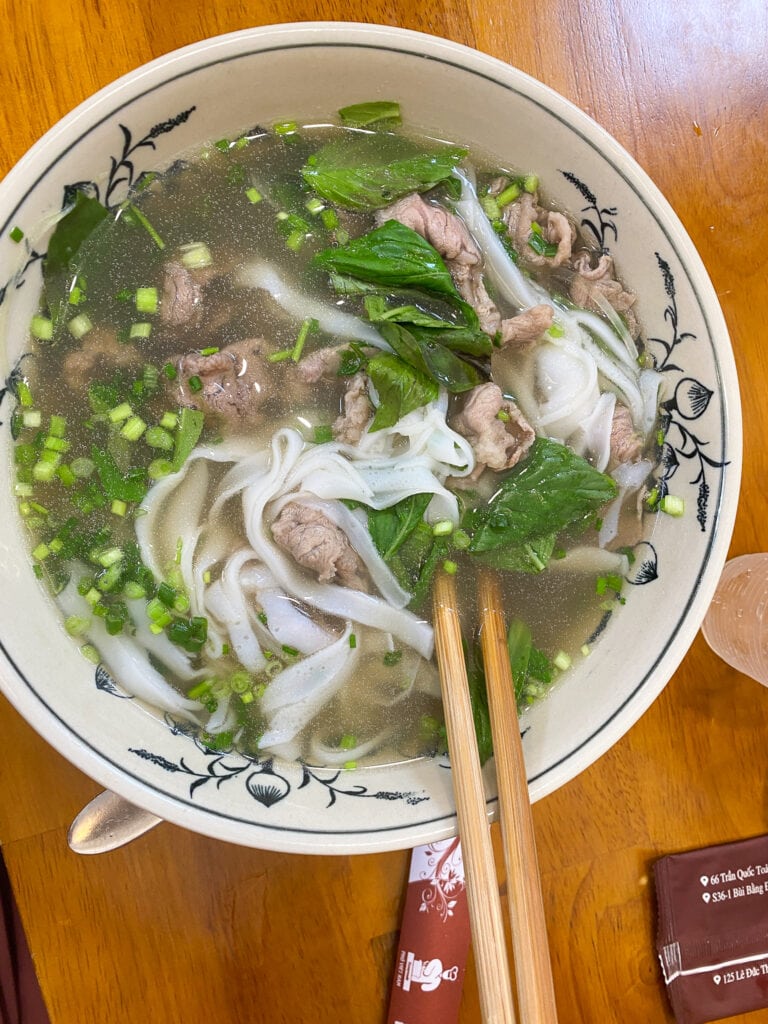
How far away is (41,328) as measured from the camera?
150 centimetres

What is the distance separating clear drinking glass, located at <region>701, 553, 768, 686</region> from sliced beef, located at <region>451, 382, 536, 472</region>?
1.97ft

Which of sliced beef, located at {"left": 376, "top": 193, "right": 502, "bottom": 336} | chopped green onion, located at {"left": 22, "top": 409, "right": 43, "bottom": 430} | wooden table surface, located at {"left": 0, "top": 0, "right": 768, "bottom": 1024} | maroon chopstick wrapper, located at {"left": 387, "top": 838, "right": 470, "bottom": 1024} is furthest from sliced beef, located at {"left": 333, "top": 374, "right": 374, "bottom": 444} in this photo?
maroon chopstick wrapper, located at {"left": 387, "top": 838, "right": 470, "bottom": 1024}

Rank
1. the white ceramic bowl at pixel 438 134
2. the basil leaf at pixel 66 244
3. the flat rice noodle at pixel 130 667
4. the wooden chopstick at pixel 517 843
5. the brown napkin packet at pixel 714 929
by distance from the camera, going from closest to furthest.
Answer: the wooden chopstick at pixel 517 843 → the white ceramic bowl at pixel 438 134 → the basil leaf at pixel 66 244 → the flat rice noodle at pixel 130 667 → the brown napkin packet at pixel 714 929

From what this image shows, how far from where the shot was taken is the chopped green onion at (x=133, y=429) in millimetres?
1515

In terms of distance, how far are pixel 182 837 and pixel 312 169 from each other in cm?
144

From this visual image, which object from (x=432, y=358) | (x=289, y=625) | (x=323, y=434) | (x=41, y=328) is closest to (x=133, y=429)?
(x=41, y=328)

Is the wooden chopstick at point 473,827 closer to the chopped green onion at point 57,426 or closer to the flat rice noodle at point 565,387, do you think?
the flat rice noodle at point 565,387

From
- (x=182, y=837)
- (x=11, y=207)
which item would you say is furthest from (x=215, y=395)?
(x=182, y=837)

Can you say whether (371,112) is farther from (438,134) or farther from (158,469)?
(158,469)

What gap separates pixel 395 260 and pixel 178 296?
1.51 feet

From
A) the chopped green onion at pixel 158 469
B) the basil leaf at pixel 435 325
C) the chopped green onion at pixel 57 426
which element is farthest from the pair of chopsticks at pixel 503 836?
the chopped green onion at pixel 57 426

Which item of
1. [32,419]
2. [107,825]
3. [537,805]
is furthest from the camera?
[537,805]

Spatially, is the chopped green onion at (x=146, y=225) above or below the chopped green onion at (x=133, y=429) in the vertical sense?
above

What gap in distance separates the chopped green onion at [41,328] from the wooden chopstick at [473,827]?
97 centimetres
